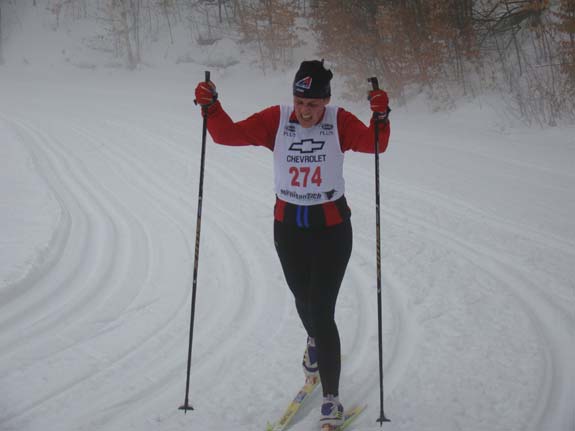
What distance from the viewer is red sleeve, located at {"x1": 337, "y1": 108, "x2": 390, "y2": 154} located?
3.37 m

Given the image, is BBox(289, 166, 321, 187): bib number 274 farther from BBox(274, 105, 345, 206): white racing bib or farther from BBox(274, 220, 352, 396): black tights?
BBox(274, 220, 352, 396): black tights

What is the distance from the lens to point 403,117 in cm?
1465

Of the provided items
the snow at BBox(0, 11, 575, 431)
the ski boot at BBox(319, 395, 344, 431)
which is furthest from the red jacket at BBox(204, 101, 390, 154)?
the snow at BBox(0, 11, 575, 431)

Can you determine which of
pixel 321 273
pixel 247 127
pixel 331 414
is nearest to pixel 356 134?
pixel 247 127

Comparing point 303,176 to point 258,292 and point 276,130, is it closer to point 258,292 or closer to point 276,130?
point 276,130

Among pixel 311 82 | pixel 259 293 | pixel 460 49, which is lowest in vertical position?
pixel 259 293

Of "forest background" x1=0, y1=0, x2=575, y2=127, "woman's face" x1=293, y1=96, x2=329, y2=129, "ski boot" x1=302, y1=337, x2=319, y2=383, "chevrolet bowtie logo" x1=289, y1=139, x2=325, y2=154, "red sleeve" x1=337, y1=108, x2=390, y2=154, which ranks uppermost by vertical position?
"forest background" x1=0, y1=0, x2=575, y2=127

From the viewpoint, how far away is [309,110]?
3242mm

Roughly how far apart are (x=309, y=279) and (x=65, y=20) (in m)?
30.7

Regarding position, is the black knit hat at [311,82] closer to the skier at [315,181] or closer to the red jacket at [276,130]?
the skier at [315,181]

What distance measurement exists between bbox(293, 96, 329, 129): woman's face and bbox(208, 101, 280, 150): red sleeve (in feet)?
0.64

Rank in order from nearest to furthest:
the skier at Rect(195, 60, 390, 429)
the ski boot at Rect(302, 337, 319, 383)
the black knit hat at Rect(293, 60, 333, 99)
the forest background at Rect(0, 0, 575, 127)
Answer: the black knit hat at Rect(293, 60, 333, 99), the skier at Rect(195, 60, 390, 429), the ski boot at Rect(302, 337, 319, 383), the forest background at Rect(0, 0, 575, 127)

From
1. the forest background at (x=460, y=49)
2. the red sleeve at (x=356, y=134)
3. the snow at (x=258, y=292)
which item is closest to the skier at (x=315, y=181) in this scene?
the red sleeve at (x=356, y=134)

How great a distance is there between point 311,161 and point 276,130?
330 millimetres
